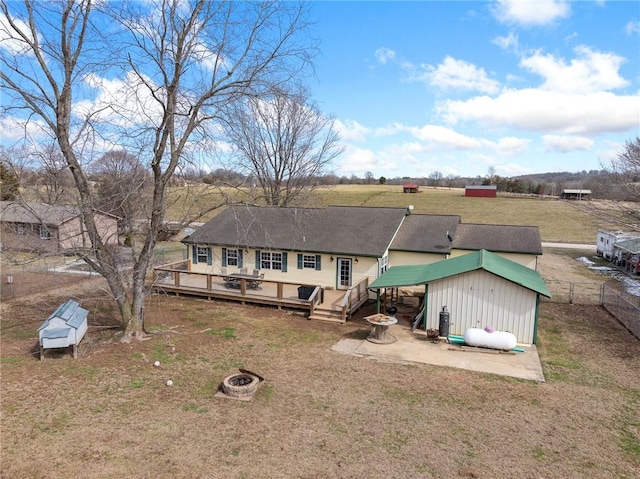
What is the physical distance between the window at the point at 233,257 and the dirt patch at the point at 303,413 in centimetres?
744

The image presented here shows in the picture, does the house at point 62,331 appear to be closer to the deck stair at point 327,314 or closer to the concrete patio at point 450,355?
the concrete patio at point 450,355

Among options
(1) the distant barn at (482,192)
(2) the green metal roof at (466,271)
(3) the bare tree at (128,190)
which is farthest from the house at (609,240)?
(1) the distant barn at (482,192)

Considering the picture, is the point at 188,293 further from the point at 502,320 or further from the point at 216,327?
the point at 502,320

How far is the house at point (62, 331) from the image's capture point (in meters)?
11.0

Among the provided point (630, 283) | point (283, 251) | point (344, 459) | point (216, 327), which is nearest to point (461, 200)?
point (630, 283)

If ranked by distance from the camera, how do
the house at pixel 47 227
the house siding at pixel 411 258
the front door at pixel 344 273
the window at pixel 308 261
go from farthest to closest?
the window at pixel 308 261 → the house siding at pixel 411 258 → the front door at pixel 344 273 → the house at pixel 47 227

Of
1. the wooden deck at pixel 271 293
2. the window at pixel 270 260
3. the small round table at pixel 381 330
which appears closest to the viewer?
the small round table at pixel 381 330

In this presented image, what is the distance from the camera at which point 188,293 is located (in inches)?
748

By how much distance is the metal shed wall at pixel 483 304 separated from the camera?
13.0 metres

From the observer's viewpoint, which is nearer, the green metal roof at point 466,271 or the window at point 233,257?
the green metal roof at point 466,271

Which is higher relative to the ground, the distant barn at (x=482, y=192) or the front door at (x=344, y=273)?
the distant barn at (x=482, y=192)

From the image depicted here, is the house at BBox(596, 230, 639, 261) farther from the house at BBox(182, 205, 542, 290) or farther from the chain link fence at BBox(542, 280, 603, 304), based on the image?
the house at BBox(182, 205, 542, 290)

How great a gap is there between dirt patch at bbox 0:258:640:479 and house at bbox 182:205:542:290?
19.3 ft

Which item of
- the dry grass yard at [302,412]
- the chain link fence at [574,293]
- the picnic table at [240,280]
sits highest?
the picnic table at [240,280]
